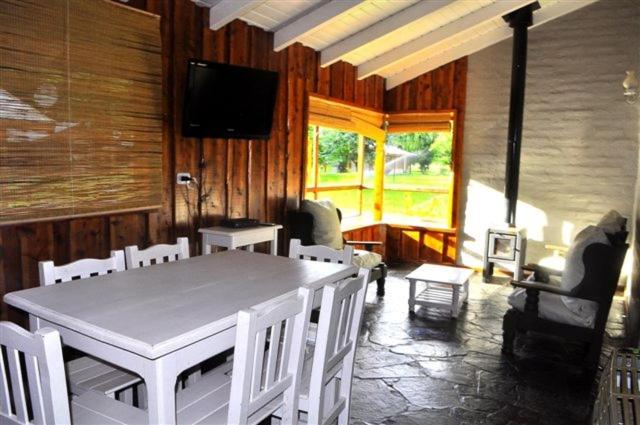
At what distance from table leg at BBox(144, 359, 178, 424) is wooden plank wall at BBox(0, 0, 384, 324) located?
1.78 metres

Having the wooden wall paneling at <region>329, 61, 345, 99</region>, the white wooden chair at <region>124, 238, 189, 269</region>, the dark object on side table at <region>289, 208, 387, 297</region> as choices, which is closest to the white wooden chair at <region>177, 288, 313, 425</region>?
the white wooden chair at <region>124, 238, 189, 269</region>

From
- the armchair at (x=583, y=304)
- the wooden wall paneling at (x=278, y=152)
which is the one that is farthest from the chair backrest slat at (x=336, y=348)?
the wooden wall paneling at (x=278, y=152)

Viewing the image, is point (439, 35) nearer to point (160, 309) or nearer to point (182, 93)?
point (182, 93)

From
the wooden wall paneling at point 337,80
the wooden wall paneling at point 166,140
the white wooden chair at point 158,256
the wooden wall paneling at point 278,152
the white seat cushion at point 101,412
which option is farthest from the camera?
the wooden wall paneling at point 337,80

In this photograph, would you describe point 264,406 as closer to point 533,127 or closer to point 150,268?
point 150,268

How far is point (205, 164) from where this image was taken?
3992 millimetres

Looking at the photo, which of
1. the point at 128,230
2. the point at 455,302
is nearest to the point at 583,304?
the point at 455,302

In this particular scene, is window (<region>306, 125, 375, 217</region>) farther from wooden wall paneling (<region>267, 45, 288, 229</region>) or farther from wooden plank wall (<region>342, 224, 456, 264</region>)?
wooden wall paneling (<region>267, 45, 288, 229</region>)

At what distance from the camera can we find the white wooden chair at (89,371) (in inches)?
74.6

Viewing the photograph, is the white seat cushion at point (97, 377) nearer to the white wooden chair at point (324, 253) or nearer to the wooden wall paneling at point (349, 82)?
the white wooden chair at point (324, 253)

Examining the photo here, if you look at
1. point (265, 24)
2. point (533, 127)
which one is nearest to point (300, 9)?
point (265, 24)

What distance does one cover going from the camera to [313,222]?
4.84 m

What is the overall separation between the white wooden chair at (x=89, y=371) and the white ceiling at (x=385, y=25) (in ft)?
7.71

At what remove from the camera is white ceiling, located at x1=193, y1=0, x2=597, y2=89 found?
13.4 feet
